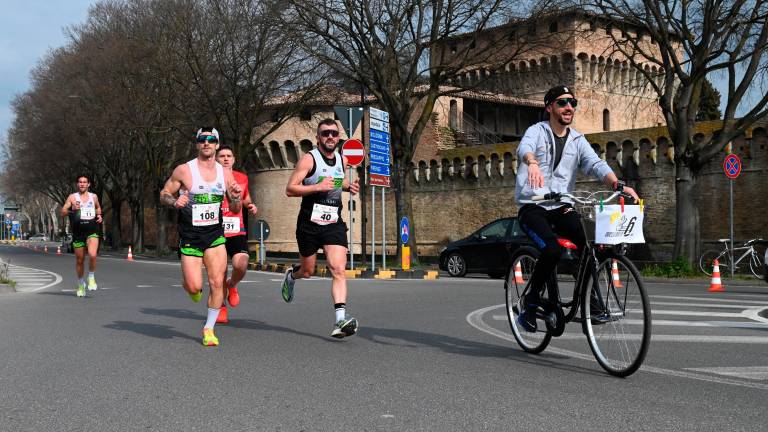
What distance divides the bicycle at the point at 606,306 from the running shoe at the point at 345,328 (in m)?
1.76

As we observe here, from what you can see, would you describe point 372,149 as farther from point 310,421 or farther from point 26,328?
point 310,421

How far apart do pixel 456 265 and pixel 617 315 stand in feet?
55.8

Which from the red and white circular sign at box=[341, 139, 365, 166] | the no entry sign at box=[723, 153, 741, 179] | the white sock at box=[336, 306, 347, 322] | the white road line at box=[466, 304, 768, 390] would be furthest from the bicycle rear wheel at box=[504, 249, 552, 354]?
the no entry sign at box=[723, 153, 741, 179]

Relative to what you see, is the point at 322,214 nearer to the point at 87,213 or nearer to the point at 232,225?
the point at 232,225

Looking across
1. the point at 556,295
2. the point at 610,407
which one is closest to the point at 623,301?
the point at 556,295

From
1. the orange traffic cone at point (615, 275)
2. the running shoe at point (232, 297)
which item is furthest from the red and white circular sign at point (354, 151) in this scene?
the orange traffic cone at point (615, 275)

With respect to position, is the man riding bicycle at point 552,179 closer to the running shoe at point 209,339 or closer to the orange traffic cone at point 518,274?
→ the orange traffic cone at point 518,274

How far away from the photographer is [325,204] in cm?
786

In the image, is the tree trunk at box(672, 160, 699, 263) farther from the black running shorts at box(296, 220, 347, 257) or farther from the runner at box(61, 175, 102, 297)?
the black running shorts at box(296, 220, 347, 257)

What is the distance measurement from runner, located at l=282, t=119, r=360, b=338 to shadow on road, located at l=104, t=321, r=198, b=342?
4.73ft

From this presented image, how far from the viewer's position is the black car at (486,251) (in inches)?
846

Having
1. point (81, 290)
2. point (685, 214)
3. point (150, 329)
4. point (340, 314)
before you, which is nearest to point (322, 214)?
point (340, 314)

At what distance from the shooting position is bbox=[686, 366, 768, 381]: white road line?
5.65 metres

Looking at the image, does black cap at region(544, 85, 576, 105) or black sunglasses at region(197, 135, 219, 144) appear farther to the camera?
black sunglasses at region(197, 135, 219, 144)
